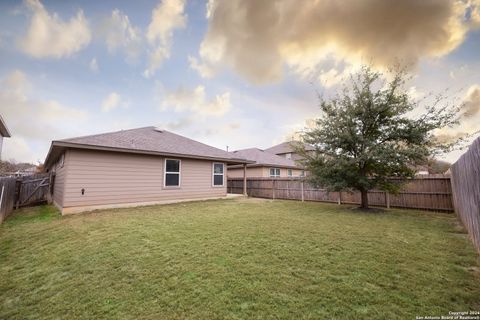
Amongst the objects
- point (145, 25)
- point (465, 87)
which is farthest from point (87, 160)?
point (465, 87)

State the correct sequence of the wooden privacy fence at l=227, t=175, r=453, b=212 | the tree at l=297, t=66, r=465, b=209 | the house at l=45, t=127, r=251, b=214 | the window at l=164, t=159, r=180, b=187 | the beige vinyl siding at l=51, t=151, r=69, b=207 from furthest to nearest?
the window at l=164, t=159, r=180, b=187 < the wooden privacy fence at l=227, t=175, r=453, b=212 < the beige vinyl siding at l=51, t=151, r=69, b=207 < the house at l=45, t=127, r=251, b=214 < the tree at l=297, t=66, r=465, b=209

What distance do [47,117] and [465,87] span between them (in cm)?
2305

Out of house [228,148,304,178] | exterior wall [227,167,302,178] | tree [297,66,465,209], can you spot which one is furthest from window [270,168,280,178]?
tree [297,66,465,209]

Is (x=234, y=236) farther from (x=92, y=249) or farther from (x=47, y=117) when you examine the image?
(x=47, y=117)

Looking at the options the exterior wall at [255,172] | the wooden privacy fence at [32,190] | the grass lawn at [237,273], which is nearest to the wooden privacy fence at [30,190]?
the wooden privacy fence at [32,190]

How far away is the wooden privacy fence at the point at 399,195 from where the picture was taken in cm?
850

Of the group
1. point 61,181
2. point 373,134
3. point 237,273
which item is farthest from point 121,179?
point 373,134

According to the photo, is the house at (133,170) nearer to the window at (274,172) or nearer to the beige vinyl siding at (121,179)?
the beige vinyl siding at (121,179)

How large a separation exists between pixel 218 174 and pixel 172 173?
3.27 meters

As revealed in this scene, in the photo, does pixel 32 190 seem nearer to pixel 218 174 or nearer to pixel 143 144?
pixel 143 144

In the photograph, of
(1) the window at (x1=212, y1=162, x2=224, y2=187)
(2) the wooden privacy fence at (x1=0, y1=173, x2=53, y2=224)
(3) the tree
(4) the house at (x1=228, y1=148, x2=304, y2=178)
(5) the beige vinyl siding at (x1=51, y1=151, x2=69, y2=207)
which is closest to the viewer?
(3) the tree

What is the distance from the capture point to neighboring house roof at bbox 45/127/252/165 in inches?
327

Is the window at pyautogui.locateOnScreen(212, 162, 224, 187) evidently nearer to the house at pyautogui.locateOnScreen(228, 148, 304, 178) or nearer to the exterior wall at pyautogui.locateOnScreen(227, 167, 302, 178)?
the house at pyautogui.locateOnScreen(228, 148, 304, 178)

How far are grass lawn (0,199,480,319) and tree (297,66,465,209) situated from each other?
3143 millimetres
